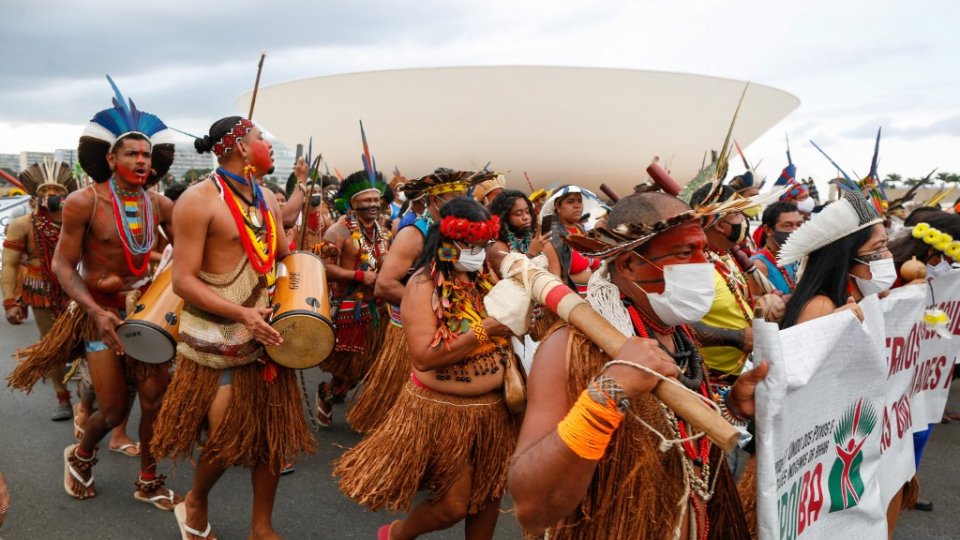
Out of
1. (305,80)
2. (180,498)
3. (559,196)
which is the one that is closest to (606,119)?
(305,80)

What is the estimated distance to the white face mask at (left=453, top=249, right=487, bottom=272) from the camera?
3301 millimetres

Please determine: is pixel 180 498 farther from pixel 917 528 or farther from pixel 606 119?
pixel 606 119

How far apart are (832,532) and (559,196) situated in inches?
170

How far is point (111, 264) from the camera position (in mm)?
4270

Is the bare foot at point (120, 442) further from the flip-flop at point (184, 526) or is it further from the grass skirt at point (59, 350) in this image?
the flip-flop at point (184, 526)

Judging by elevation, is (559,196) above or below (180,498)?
above

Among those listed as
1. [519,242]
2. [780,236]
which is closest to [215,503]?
[519,242]

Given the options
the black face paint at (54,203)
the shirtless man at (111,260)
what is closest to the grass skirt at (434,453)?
the shirtless man at (111,260)

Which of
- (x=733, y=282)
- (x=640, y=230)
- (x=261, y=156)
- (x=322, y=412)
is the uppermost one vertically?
(x=261, y=156)

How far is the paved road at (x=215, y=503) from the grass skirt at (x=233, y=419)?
37 cm

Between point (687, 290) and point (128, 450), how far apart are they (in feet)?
15.7

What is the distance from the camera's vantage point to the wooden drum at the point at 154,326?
12.0 feet

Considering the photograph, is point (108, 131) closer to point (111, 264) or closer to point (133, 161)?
point (133, 161)

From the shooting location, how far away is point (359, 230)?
606cm
